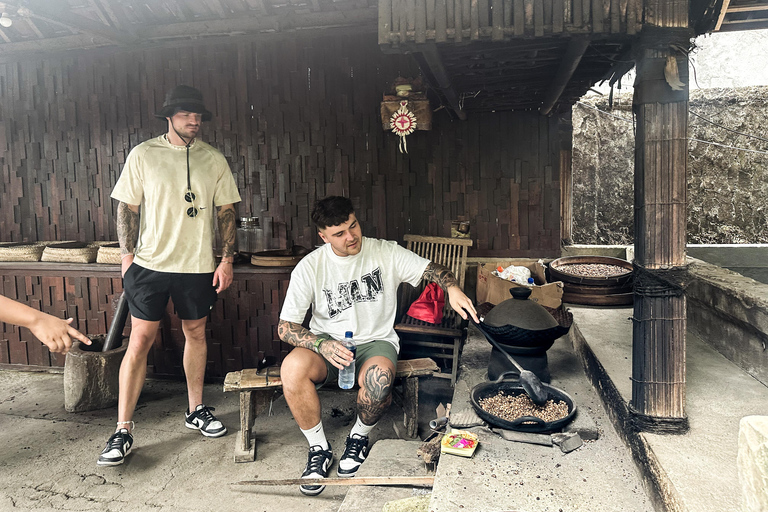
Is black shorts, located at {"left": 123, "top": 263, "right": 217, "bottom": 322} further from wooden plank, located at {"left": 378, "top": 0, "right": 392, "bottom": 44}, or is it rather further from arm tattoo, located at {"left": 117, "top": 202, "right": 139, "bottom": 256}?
wooden plank, located at {"left": 378, "top": 0, "right": 392, "bottom": 44}

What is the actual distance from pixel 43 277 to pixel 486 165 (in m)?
4.44

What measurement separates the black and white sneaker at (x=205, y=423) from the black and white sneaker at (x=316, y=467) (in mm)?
941

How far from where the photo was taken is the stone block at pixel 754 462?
1150 mm

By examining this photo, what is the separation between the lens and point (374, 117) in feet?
16.9

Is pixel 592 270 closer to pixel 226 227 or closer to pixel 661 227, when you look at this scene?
pixel 661 227

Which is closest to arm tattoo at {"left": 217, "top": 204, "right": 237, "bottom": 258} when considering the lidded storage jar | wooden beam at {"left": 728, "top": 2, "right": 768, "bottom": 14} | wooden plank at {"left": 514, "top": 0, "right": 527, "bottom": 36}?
the lidded storage jar

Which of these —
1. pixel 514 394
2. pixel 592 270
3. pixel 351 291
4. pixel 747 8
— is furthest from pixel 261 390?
pixel 747 8

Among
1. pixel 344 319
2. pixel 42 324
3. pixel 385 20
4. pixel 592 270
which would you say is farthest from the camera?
pixel 592 270

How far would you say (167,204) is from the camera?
12.6 ft

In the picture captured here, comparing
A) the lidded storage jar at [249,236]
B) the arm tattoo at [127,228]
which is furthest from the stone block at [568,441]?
the lidded storage jar at [249,236]

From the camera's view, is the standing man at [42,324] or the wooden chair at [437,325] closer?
the standing man at [42,324]

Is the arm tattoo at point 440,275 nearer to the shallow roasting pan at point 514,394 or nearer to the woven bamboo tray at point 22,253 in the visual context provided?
the shallow roasting pan at point 514,394

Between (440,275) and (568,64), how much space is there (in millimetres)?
1498

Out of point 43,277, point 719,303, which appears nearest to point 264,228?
point 43,277
